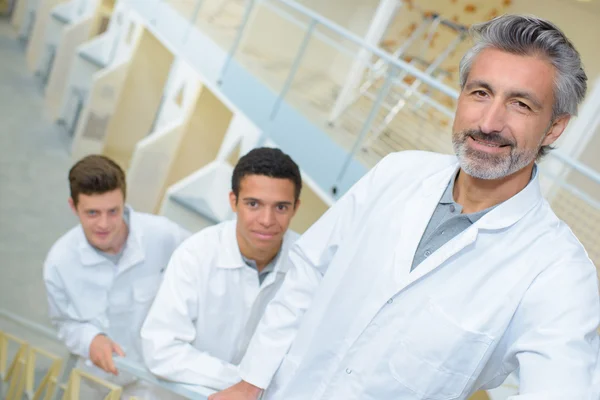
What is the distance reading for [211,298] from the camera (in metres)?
2.01

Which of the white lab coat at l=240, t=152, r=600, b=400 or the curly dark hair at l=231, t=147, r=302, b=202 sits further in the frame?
the curly dark hair at l=231, t=147, r=302, b=202

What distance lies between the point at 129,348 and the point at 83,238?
0.51 m

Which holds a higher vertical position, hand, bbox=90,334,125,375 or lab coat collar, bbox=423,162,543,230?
lab coat collar, bbox=423,162,543,230

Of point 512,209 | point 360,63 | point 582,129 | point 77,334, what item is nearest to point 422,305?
point 512,209

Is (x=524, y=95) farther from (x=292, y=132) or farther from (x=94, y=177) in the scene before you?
(x=292, y=132)

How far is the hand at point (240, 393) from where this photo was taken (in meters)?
1.51

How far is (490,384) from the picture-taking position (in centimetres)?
139

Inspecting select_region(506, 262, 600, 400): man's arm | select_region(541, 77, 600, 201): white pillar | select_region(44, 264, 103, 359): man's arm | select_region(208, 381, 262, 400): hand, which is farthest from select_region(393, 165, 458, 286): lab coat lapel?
select_region(541, 77, 600, 201): white pillar

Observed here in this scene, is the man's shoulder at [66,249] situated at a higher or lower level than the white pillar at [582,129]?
lower

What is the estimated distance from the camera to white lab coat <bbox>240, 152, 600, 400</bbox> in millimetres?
1104

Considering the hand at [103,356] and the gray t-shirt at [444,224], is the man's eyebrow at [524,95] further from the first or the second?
the hand at [103,356]

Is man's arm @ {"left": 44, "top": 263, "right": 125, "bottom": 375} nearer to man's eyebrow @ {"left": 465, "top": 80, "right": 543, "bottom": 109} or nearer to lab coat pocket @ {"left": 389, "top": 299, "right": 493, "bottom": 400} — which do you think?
lab coat pocket @ {"left": 389, "top": 299, "right": 493, "bottom": 400}

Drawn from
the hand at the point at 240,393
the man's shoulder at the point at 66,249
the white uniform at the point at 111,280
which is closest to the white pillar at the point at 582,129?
the white uniform at the point at 111,280

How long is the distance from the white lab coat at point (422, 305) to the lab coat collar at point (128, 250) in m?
1.24
